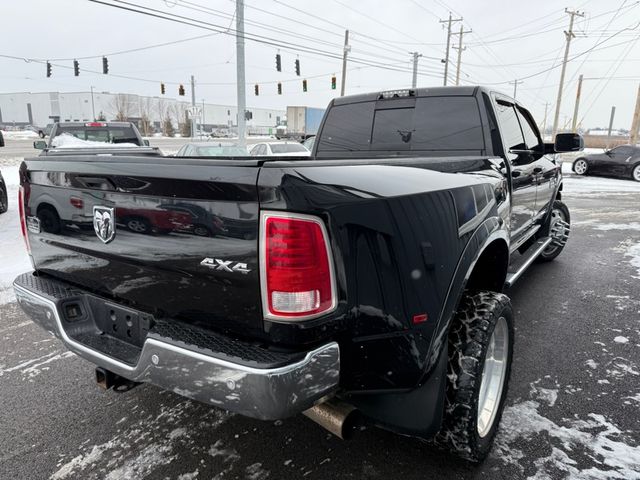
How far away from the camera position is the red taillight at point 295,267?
1.60 m

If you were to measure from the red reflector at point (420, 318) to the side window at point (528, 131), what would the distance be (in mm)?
3092

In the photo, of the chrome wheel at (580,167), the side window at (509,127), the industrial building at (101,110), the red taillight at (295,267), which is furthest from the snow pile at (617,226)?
the industrial building at (101,110)

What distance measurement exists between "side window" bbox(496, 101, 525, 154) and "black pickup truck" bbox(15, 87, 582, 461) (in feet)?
3.47

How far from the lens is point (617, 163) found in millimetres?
18609

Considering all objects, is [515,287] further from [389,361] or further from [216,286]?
[216,286]

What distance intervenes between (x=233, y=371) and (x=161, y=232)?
0.68 meters

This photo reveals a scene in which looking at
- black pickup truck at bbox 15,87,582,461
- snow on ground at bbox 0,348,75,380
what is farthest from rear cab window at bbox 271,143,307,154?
black pickup truck at bbox 15,87,582,461

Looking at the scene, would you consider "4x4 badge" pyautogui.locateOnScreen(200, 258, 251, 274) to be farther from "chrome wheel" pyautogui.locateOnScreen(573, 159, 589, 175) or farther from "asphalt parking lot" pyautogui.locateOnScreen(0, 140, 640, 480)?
"chrome wheel" pyautogui.locateOnScreen(573, 159, 589, 175)

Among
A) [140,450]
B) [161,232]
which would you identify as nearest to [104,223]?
[161,232]

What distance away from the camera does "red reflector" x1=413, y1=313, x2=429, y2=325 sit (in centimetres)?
188

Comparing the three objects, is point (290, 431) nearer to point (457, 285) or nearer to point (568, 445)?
point (457, 285)

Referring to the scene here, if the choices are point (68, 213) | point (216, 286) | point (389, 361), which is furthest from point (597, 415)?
point (68, 213)

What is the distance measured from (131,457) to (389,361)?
1545 mm

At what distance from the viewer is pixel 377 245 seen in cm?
174
